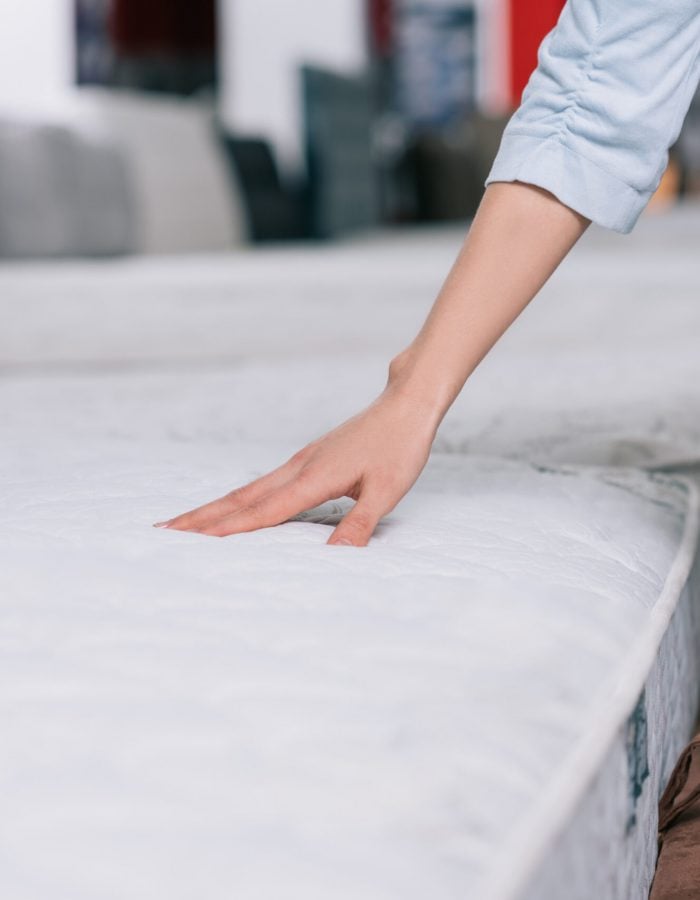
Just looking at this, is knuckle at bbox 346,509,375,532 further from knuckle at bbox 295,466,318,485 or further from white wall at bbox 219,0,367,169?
white wall at bbox 219,0,367,169

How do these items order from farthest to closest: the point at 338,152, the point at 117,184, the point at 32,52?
the point at 338,152 → the point at 32,52 → the point at 117,184

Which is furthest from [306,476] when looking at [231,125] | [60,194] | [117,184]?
[231,125]

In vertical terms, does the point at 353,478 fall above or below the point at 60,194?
above

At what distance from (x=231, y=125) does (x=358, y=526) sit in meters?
3.12

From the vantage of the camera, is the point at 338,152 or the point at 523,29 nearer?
the point at 338,152

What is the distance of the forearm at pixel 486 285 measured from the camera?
0.62 meters

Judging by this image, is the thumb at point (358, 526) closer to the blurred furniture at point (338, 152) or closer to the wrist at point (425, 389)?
the wrist at point (425, 389)

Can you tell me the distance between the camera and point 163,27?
12.2 ft

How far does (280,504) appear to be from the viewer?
1.95 ft

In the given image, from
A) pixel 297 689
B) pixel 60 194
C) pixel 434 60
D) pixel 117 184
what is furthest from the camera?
pixel 434 60

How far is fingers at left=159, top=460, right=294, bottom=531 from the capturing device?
1.91 ft

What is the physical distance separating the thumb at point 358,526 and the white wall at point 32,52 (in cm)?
261

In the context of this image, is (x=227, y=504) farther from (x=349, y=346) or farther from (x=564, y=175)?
(x=349, y=346)

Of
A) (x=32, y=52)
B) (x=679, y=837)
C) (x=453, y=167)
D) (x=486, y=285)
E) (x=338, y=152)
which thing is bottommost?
(x=453, y=167)
